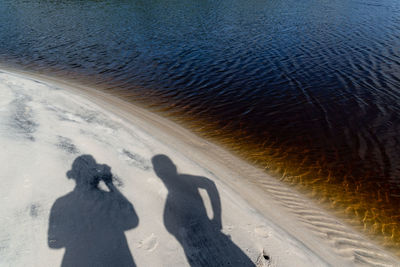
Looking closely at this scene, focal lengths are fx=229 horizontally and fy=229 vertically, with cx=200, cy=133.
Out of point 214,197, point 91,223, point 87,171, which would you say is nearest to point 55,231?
point 91,223

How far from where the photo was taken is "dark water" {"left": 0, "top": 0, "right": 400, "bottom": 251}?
27.5ft

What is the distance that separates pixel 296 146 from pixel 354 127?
3.21 metres

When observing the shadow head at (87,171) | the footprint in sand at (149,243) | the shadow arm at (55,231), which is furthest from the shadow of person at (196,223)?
the shadow arm at (55,231)

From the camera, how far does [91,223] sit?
15.2 feet

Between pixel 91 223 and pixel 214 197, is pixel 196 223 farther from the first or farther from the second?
pixel 91 223

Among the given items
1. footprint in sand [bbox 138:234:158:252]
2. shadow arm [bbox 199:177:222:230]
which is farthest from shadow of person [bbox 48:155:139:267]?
shadow arm [bbox 199:177:222:230]

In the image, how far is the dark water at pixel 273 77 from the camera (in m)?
8.39

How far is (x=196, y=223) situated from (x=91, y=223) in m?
2.21

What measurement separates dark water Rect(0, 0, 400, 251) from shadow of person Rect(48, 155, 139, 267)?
18.1ft

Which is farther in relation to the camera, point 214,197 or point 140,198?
point 214,197

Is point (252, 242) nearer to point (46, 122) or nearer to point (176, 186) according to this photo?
point (176, 186)

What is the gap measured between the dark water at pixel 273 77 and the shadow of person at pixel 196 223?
3481 millimetres

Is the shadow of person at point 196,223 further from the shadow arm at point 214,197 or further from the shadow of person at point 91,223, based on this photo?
the shadow of person at point 91,223

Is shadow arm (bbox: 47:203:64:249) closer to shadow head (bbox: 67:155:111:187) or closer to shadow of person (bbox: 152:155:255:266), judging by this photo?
shadow head (bbox: 67:155:111:187)
